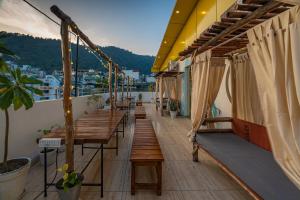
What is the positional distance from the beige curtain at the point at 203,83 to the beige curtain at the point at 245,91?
0.39 meters

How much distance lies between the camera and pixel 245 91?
3.53 meters

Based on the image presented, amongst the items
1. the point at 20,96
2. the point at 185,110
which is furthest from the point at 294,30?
the point at 185,110

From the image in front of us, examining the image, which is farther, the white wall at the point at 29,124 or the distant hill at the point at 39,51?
the distant hill at the point at 39,51

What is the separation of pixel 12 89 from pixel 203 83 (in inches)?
130

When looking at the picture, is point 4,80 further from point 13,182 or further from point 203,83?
point 203,83

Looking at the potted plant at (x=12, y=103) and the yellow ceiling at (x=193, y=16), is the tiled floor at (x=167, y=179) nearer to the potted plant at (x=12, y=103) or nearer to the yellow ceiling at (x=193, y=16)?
the potted plant at (x=12, y=103)

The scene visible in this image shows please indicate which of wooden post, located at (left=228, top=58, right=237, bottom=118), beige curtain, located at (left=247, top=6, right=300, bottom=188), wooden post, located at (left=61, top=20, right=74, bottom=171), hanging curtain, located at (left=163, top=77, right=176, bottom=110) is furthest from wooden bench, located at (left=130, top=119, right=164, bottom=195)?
hanging curtain, located at (left=163, top=77, right=176, bottom=110)

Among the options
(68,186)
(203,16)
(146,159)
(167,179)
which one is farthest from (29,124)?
(203,16)

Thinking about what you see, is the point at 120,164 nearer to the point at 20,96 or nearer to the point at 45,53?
the point at 20,96

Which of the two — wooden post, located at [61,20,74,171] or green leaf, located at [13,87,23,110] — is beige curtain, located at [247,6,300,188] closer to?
wooden post, located at [61,20,74,171]

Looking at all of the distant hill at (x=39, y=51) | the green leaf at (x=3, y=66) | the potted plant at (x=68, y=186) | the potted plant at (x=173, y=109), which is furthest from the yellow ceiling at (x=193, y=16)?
the potted plant at (x=68, y=186)

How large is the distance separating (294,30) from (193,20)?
6.04 metres

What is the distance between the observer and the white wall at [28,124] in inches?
107

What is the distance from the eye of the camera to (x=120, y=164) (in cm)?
322
